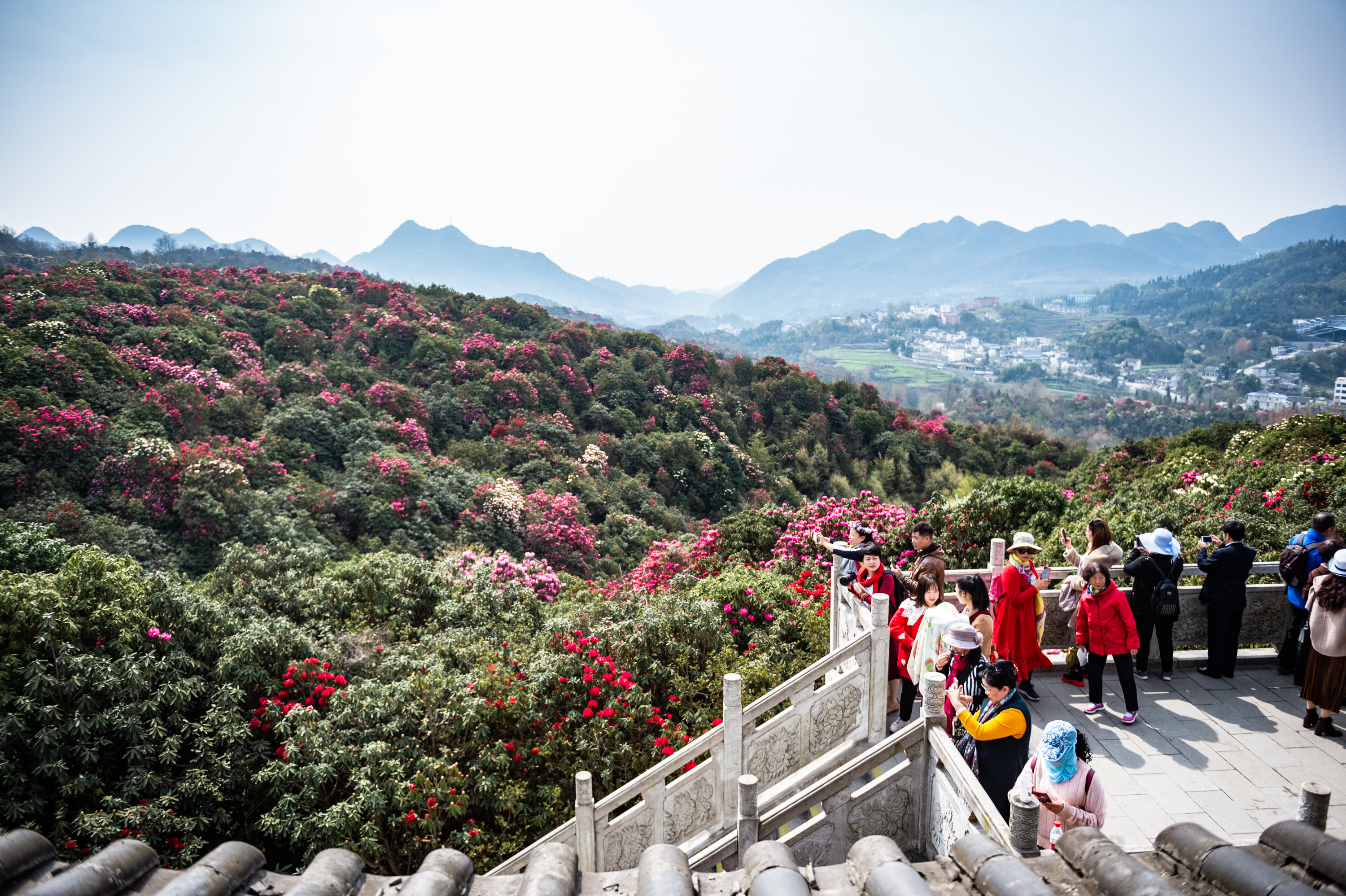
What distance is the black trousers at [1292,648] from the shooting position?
6332 millimetres

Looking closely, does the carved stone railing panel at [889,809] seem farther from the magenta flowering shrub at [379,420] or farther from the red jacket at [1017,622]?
the magenta flowering shrub at [379,420]

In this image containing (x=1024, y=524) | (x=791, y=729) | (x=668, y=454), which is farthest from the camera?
(x=668, y=454)

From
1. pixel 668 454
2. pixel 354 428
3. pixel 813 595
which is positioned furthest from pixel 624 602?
pixel 668 454

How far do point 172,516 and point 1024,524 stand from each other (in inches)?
619

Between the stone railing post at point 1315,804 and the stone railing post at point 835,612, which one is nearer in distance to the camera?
the stone railing post at point 1315,804

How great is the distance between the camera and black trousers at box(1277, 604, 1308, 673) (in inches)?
249

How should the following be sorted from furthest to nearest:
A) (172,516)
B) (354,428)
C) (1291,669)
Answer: (354,428), (172,516), (1291,669)

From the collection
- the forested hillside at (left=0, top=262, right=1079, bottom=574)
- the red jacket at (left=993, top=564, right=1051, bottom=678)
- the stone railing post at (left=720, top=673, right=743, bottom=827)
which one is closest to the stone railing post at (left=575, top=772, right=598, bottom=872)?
the stone railing post at (left=720, top=673, right=743, bottom=827)

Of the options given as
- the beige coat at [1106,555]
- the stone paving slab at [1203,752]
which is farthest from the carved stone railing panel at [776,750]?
the beige coat at [1106,555]

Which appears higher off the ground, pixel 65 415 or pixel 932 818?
pixel 65 415

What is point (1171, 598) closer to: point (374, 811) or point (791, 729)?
point (791, 729)

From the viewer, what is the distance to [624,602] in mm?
9430

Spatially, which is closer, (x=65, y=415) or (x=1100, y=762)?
(x=1100, y=762)

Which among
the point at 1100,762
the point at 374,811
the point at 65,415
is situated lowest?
the point at 374,811
